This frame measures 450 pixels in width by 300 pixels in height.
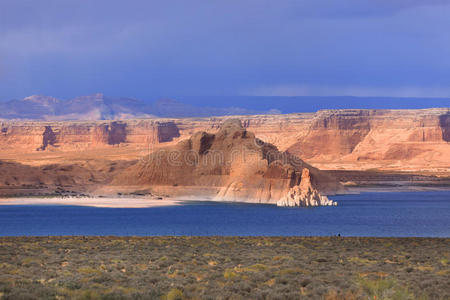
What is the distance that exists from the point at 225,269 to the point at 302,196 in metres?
59.2

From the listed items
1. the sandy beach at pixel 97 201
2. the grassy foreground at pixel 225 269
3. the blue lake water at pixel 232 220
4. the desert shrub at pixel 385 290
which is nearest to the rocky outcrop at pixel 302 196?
the blue lake water at pixel 232 220

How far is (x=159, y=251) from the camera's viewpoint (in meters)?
35.6

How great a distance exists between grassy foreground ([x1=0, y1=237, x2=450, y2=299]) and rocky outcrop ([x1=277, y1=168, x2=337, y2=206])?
42497 millimetres

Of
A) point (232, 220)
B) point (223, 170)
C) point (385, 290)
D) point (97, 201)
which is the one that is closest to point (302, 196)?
point (223, 170)

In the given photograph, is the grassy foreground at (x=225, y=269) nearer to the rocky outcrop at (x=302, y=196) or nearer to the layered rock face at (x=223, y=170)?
the rocky outcrop at (x=302, y=196)

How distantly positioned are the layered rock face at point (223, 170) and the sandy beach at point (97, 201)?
169 inches

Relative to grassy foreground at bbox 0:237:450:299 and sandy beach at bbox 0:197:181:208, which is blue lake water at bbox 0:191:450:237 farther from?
grassy foreground at bbox 0:237:450:299

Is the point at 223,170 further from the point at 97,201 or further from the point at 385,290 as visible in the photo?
the point at 385,290

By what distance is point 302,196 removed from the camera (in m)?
86.2

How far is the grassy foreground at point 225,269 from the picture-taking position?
21.4m

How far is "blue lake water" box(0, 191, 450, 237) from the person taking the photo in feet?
189

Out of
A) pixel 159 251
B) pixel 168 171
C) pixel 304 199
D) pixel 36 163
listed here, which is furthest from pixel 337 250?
pixel 36 163

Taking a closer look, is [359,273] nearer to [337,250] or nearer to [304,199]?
[337,250]

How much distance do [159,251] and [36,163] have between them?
12677 centimetres
